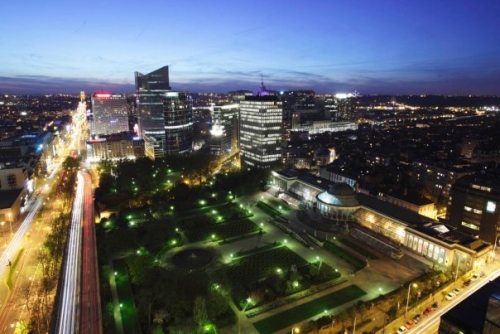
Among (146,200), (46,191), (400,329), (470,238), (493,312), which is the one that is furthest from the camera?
(46,191)

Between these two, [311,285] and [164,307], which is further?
[311,285]

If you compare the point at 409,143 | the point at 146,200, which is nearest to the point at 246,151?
the point at 146,200

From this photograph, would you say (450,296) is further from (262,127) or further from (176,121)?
(176,121)

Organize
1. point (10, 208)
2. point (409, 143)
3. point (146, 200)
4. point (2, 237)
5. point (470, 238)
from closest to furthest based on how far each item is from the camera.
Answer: point (470, 238) < point (2, 237) < point (10, 208) < point (146, 200) < point (409, 143)

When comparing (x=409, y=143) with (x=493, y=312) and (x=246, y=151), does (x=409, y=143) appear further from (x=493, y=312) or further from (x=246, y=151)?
(x=493, y=312)

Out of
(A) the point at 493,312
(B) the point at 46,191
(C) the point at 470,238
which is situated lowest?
(B) the point at 46,191

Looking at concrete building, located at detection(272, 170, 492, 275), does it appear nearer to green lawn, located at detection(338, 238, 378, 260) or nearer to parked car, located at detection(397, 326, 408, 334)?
green lawn, located at detection(338, 238, 378, 260)

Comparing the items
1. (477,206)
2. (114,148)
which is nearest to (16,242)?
(114,148)
